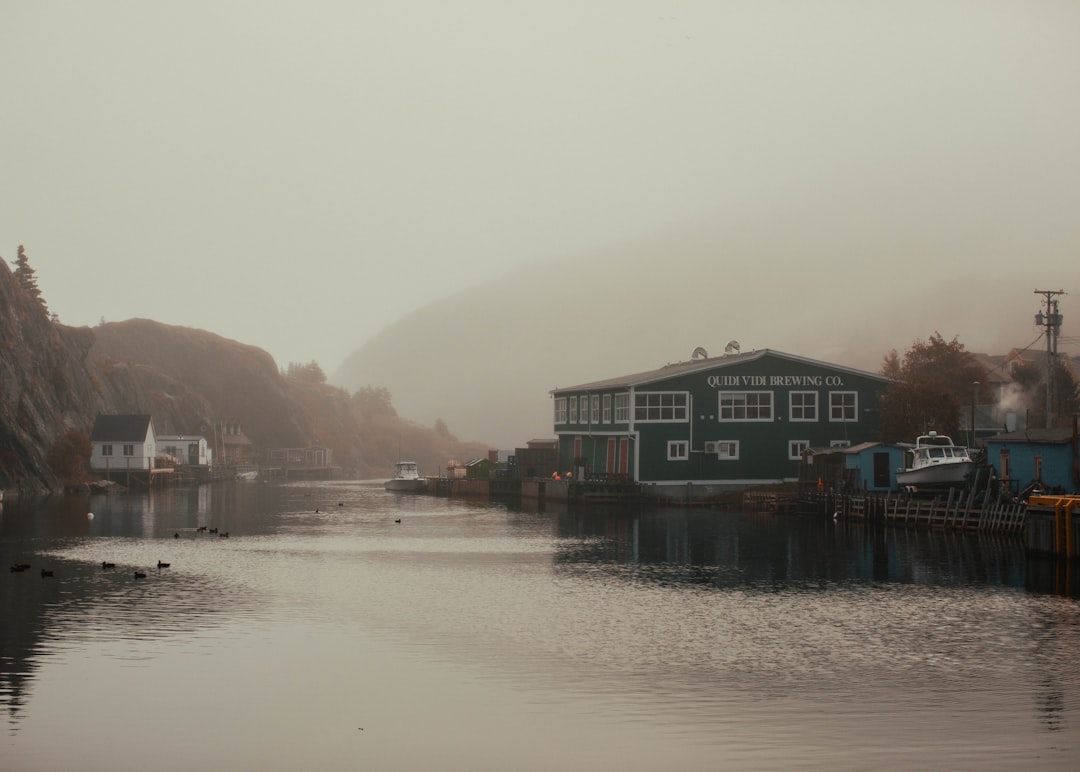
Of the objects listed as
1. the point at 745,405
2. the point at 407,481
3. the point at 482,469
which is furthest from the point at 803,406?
the point at 407,481

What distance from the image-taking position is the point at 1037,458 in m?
62.7

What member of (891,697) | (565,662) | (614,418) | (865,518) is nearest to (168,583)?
(565,662)

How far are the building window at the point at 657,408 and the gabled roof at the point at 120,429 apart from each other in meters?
79.5

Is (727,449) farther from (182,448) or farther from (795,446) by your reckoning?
(182,448)

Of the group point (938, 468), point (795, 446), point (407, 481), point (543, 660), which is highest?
point (795, 446)

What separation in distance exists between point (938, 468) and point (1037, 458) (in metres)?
8.26

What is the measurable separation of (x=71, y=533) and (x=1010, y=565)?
163 feet

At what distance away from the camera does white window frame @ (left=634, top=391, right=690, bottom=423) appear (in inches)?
3652

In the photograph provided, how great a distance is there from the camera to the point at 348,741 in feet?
70.2

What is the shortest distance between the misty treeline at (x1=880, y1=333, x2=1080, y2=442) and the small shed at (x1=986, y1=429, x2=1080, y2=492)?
331 inches

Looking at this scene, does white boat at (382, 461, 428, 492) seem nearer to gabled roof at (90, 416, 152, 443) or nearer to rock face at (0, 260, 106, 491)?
gabled roof at (90, 416, 152, 443)

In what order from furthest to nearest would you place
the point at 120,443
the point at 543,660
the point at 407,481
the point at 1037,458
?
the point at 120,443
the point at 407,481
the point at 1037,458
the point at 543,660

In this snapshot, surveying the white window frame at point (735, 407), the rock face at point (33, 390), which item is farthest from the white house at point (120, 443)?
the white window frame at point (735, 407)

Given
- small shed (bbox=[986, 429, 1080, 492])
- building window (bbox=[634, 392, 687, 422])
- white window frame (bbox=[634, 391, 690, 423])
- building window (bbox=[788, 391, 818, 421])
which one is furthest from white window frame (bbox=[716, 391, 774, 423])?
small shed (bbox=[986, 429, 1080, 492])
